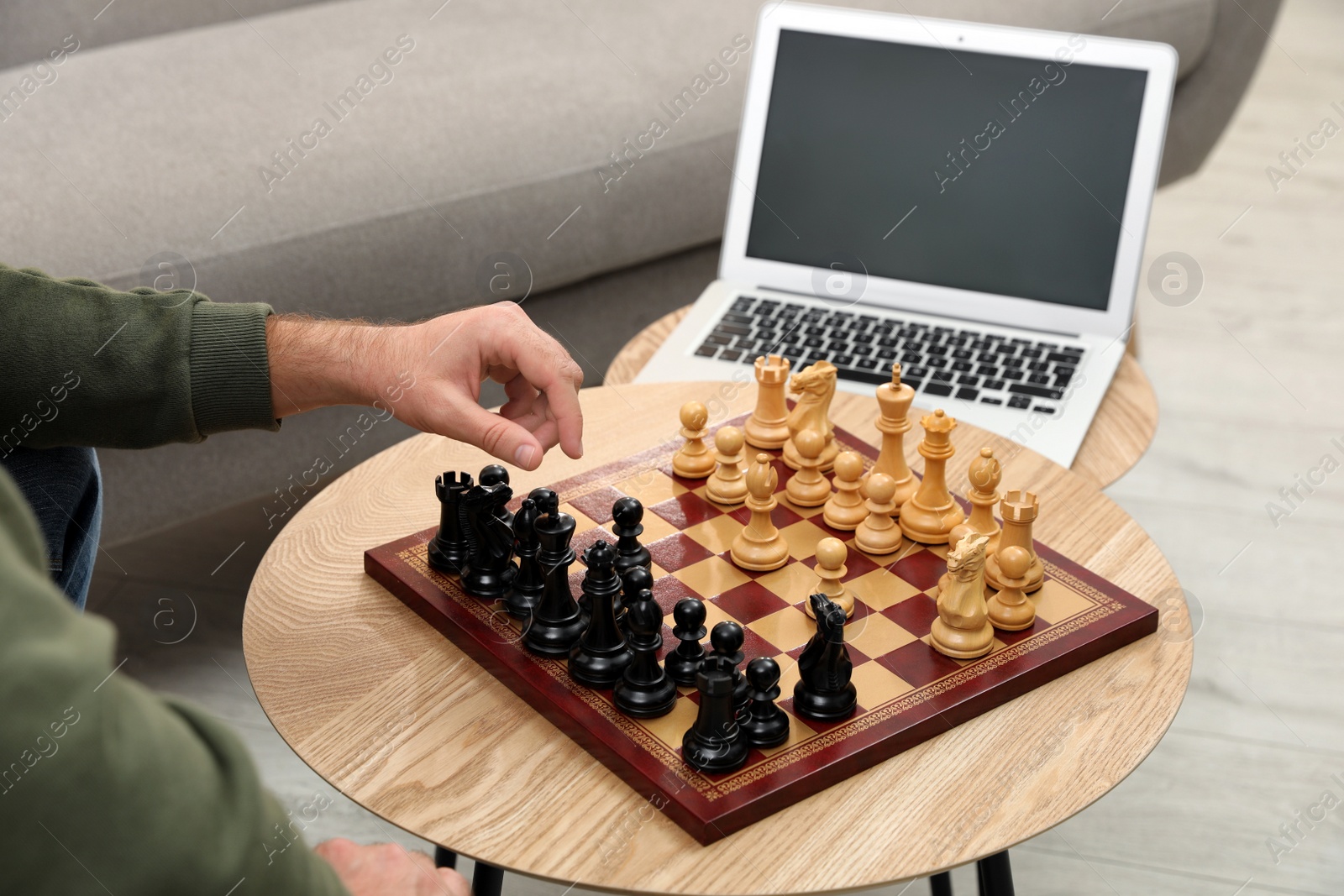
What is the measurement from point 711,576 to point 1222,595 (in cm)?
128

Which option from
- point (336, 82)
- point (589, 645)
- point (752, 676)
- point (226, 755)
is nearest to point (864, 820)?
point (752, 676)

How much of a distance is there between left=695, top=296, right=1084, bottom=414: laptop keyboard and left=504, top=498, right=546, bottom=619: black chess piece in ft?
1.98

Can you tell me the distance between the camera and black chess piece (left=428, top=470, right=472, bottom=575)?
3.61 feet

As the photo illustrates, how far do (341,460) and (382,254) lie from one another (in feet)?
1.23

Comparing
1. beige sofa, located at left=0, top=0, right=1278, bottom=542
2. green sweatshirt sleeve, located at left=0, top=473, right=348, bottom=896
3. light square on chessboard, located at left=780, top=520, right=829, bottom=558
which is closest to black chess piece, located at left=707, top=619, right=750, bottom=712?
light square on chessboard, located at left=780, top=520, right=829, bottom=558

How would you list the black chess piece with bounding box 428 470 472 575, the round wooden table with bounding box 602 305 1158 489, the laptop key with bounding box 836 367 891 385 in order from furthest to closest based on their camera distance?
1. the laptop key with bounding box 836 367 891 385
2. the round wooden table with bounding box 602 305 1158 489
3. the black chess piece with bounding box 428 470 472 575

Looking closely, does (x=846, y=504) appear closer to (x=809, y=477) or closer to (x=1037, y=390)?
(x=809, y=477)

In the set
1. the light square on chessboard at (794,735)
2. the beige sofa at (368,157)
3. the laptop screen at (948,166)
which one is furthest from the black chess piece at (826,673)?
the beige sofa at (368,157)

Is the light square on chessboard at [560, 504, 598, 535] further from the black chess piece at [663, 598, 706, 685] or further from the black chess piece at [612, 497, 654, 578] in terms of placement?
the black chess piece at [663, 598, 706, 685]

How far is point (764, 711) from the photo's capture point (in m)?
0.91

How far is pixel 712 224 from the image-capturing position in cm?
225

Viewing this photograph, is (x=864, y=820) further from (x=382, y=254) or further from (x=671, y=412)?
(x=382, y=254)

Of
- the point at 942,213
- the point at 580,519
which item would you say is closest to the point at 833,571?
the point at 580,519

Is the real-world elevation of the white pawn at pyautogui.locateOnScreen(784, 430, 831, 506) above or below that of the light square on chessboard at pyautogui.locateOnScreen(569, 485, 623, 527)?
above
